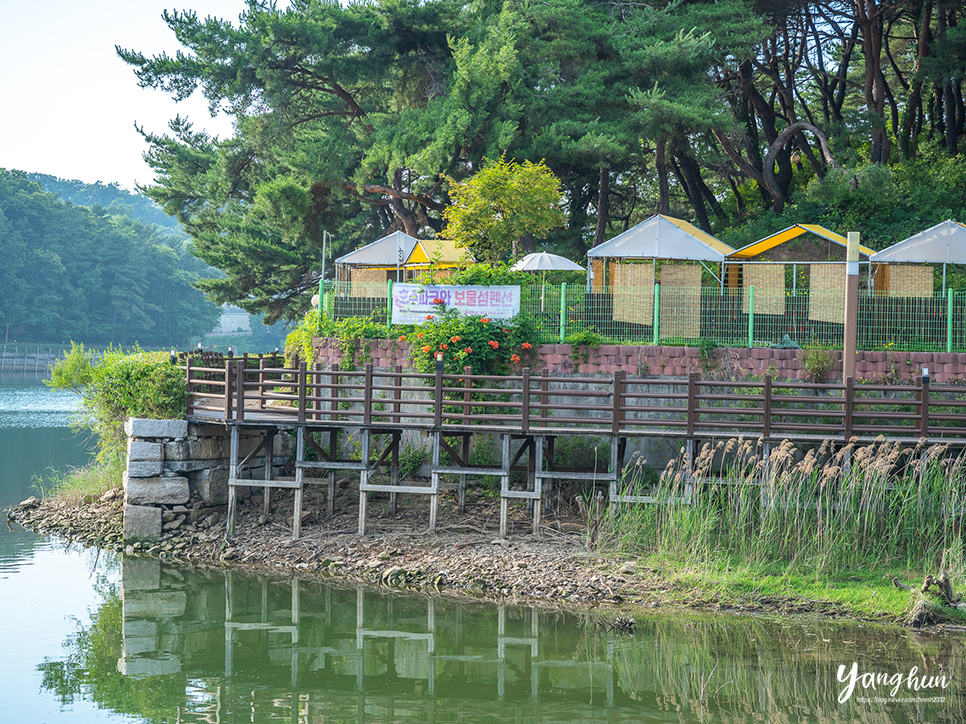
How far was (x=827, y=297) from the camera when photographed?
16.8 metres

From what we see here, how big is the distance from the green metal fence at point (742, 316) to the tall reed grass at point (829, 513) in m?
3.76

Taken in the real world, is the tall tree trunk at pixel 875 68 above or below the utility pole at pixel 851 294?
above

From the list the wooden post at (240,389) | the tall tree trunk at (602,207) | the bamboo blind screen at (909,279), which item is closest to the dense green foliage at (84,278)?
the tall tree trunk at (602,207)

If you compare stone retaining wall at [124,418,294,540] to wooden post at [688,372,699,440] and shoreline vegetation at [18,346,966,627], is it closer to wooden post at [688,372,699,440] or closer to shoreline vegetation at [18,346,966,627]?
shoreline vegetation at [18,346,966,627]

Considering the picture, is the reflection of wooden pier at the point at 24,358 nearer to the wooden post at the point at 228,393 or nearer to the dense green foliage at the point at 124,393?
the dense green foliage at the point at 124,393

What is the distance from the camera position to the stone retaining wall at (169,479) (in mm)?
15789

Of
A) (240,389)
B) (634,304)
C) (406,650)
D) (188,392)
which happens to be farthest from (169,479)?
(634,304)

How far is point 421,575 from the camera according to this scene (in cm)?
1346

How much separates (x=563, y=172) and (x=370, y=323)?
35.2 ft

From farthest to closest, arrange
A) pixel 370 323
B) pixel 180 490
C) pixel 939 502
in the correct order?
pixel 370 323 < pixel 180 490 < pixel 939 502

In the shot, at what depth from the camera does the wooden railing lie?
13367 mm

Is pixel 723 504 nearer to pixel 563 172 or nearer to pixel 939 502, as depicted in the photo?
pixel 939 502

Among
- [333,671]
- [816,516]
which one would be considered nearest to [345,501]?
[333,671]

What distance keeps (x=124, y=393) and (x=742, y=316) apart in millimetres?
11367
